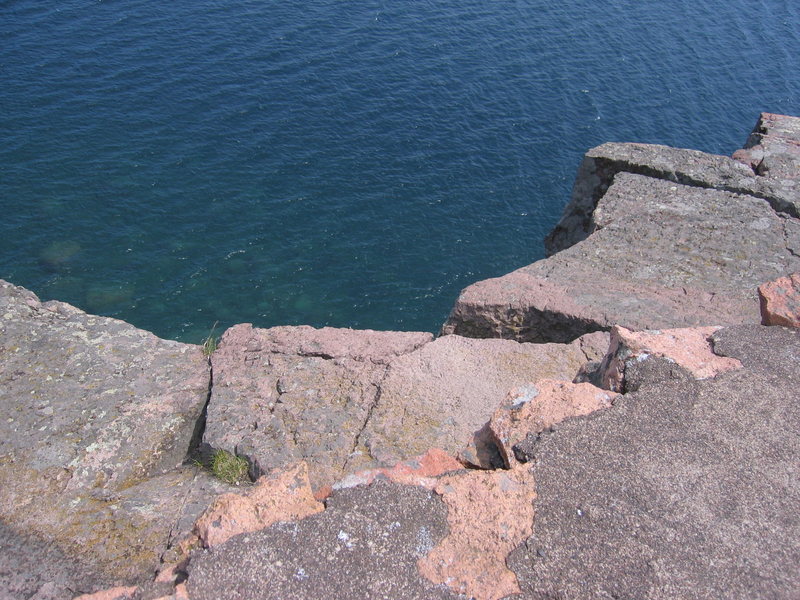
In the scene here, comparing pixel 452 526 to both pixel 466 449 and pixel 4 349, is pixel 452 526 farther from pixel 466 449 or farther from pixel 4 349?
pixel 4 349

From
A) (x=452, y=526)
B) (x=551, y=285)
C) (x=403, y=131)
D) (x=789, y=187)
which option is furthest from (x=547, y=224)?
(x=452, y=526)

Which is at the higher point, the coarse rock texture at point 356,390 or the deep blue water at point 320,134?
the coarse rock texture at point 356,390

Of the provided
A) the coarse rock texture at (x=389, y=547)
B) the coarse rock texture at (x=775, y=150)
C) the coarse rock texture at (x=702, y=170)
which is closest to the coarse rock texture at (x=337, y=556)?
the coarse rock texture at (x=389, y=547)

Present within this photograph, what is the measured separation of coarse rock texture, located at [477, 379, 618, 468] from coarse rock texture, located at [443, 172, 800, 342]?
283 cm

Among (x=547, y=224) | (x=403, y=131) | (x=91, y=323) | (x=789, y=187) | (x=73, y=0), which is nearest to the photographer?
(x=91, y=323)

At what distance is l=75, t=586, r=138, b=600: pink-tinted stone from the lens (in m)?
4.58

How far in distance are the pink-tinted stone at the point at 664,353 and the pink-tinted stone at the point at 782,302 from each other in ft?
2.33

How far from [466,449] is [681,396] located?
5.31 ft

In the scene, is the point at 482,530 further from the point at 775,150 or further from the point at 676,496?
the point at 775,150

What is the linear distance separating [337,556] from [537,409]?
6.19 ft

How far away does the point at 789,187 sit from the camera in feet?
36.8

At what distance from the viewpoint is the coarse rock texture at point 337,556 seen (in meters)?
4.17

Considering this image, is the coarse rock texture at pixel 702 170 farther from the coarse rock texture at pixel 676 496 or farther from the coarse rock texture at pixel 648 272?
the coarse rock texture at pixel 676 496

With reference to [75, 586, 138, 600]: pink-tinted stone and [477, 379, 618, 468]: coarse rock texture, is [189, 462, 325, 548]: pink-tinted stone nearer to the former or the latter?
[75, 586, 138, 600]: pink-tinted stone
